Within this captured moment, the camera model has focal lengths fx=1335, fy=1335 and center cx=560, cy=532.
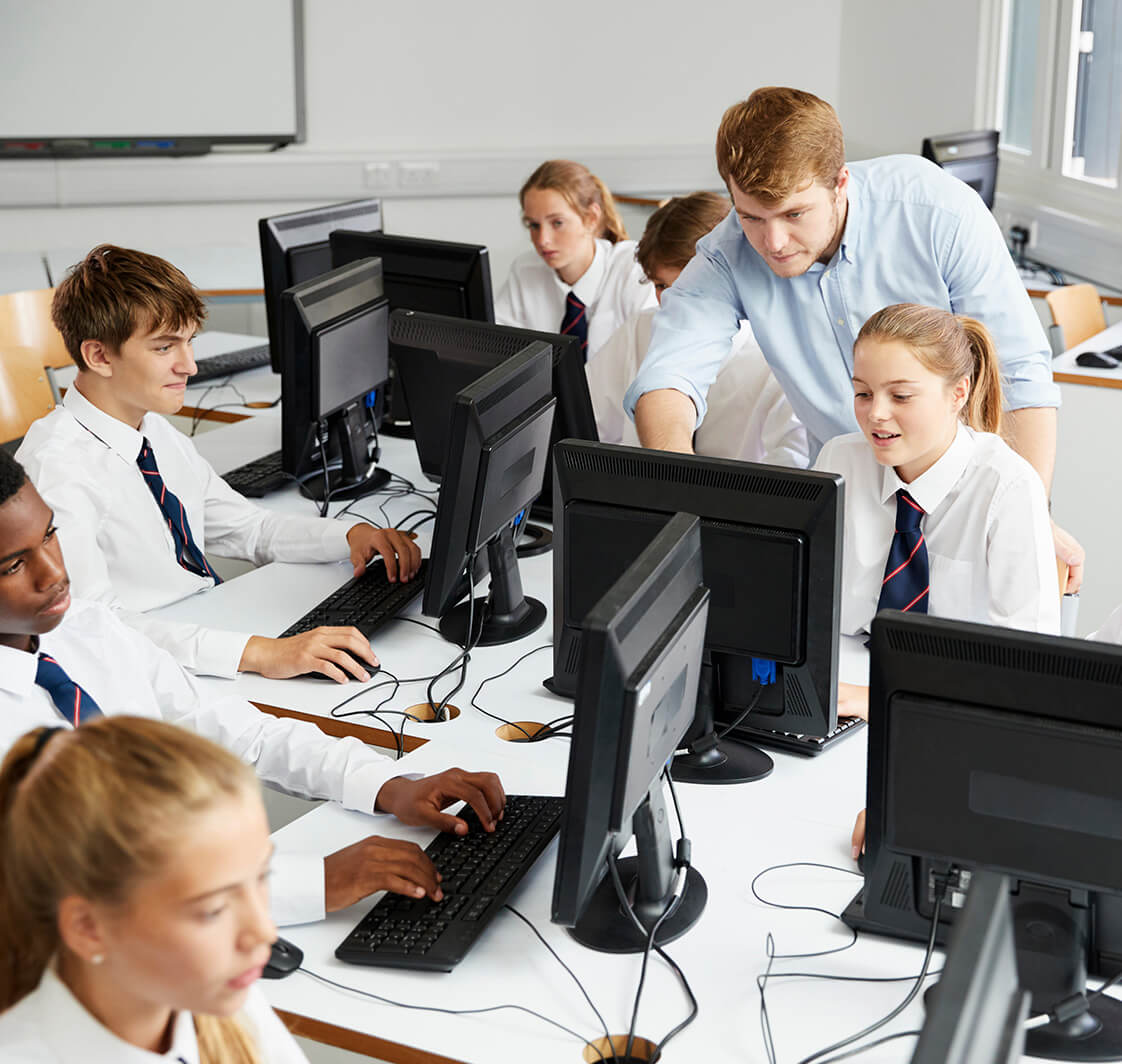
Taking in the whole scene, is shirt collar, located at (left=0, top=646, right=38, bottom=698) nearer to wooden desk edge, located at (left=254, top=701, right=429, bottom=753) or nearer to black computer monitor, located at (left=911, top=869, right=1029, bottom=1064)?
wooden desk edge, located at (left=254, top=701, right=429, bottom=753)

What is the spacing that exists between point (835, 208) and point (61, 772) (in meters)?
1.70

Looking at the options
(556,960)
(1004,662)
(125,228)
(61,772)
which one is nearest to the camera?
(61,772)

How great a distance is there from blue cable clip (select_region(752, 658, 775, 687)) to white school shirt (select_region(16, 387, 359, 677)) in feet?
2.59

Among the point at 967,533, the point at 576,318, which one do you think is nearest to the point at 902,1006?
the point at 967,533

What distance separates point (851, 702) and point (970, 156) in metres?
2.96

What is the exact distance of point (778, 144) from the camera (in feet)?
6.73

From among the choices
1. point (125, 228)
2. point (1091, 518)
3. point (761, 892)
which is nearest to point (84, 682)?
point (761, 892)

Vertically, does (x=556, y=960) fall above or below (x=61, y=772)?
below

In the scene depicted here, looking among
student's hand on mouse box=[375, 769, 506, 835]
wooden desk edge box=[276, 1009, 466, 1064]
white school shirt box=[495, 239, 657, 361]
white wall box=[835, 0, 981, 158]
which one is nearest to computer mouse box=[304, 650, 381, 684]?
student's hand on mouse box=[375, 769, 506, 835]

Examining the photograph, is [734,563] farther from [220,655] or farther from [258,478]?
[258,478]

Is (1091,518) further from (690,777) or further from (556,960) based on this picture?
(556,960)

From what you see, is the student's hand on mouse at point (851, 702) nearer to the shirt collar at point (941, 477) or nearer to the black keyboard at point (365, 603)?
the shirt collar at point (941, 477)

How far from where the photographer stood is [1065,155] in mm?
4609

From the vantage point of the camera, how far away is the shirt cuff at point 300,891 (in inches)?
55.4
